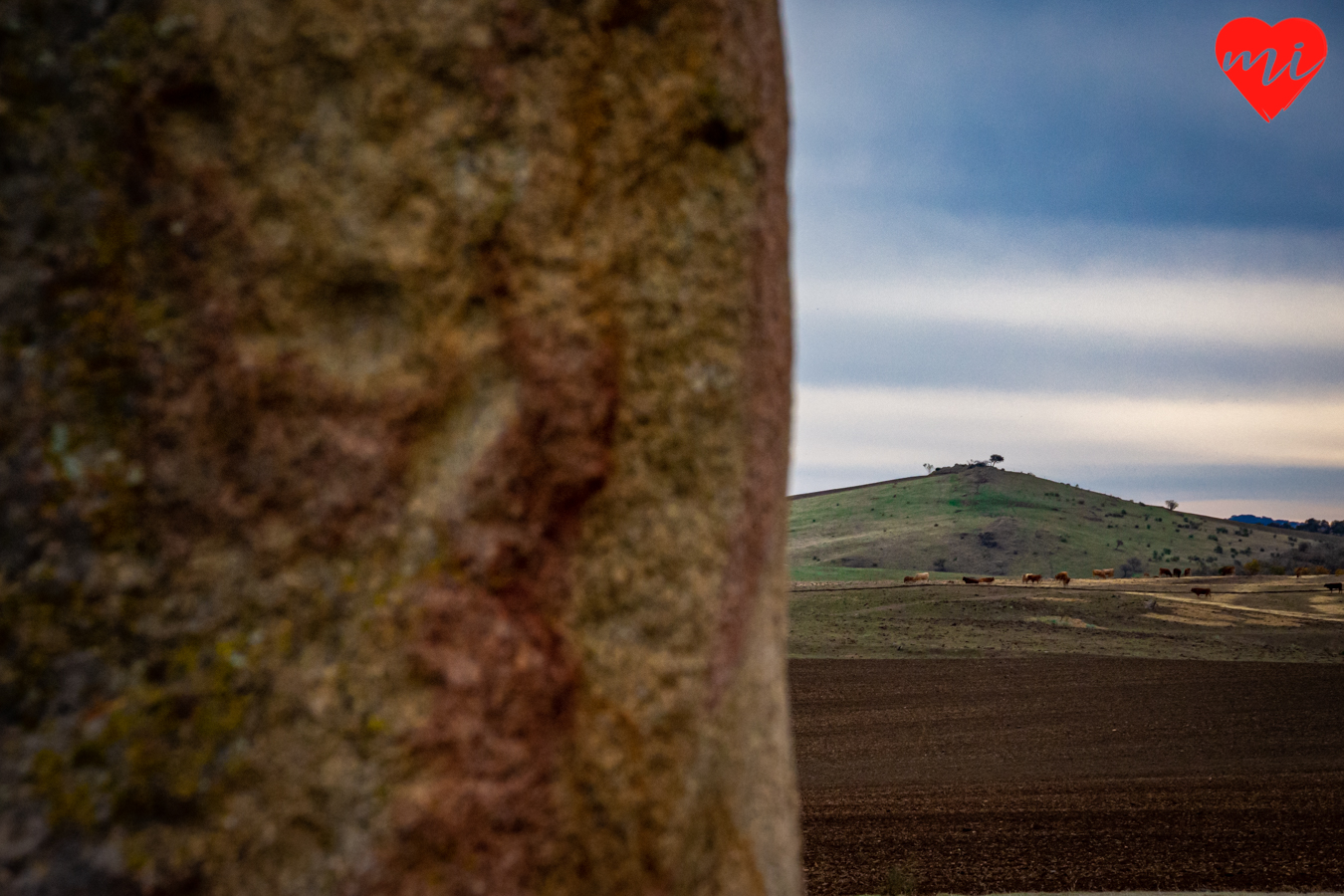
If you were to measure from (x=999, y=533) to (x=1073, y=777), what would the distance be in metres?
70.1

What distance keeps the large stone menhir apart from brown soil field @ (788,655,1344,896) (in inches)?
387

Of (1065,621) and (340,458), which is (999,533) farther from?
(340,458)

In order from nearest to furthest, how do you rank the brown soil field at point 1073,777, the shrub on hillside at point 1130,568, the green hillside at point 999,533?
1. the brown soil field at point 1073,777
2. the shrub on hillside at point 1130,568
3. the green hillside at point 999,533

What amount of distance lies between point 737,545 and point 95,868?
152 cm

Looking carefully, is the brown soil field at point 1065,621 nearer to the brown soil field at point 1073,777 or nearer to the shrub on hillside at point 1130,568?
the brown soil field at point 1073,777

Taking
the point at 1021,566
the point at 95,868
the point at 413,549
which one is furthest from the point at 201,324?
the point at 1021,566

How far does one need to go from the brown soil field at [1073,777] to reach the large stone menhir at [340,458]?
984cm

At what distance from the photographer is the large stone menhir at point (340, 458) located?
2.07 metres

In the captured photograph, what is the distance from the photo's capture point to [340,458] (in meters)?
2.15

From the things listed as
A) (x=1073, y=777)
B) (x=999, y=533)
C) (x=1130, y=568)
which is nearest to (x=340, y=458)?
(x=1073, y=777)

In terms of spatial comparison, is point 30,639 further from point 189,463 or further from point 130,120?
point 130,120

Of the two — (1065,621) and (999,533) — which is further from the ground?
(999,533)

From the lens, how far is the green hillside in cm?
7731

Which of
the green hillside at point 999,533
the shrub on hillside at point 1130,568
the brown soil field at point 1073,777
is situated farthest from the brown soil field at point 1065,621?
the shrub on hillside at point 1130,568
